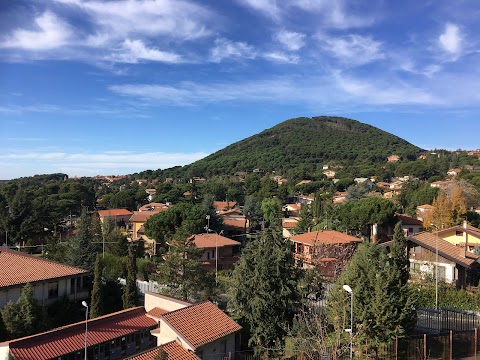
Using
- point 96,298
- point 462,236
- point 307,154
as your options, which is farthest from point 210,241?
point 307,154

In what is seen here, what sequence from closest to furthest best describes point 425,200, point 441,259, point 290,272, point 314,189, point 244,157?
point 290,272 → point 441,259 → point 425,200 → point 314,189 → point 244,157

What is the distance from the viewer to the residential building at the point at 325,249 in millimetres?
28172

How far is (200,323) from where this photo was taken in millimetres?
16500

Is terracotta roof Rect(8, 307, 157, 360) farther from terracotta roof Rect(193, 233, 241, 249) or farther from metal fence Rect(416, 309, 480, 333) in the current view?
terracotta roof Rect(193, 233, 241, 249)

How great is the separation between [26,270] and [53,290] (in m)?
1.83

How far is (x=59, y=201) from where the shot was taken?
68.9 m

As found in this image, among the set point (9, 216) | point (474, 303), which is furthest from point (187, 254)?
point (9, 216)

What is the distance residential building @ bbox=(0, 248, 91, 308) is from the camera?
809 inches

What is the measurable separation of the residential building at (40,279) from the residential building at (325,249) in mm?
14235

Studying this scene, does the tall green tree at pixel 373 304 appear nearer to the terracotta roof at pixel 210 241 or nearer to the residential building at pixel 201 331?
the residential building at pixel 201 331

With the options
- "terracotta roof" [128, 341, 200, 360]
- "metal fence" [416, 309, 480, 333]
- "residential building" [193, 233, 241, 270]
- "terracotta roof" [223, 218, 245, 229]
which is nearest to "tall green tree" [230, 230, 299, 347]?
"terracotta roof" [128, 341, 200, 360]

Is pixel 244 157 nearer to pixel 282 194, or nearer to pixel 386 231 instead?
pixel 282 194

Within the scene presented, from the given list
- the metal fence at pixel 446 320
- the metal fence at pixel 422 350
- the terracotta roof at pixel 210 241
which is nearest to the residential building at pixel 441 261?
the metal fence at pixel 446 320

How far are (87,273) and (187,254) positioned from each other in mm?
6241
